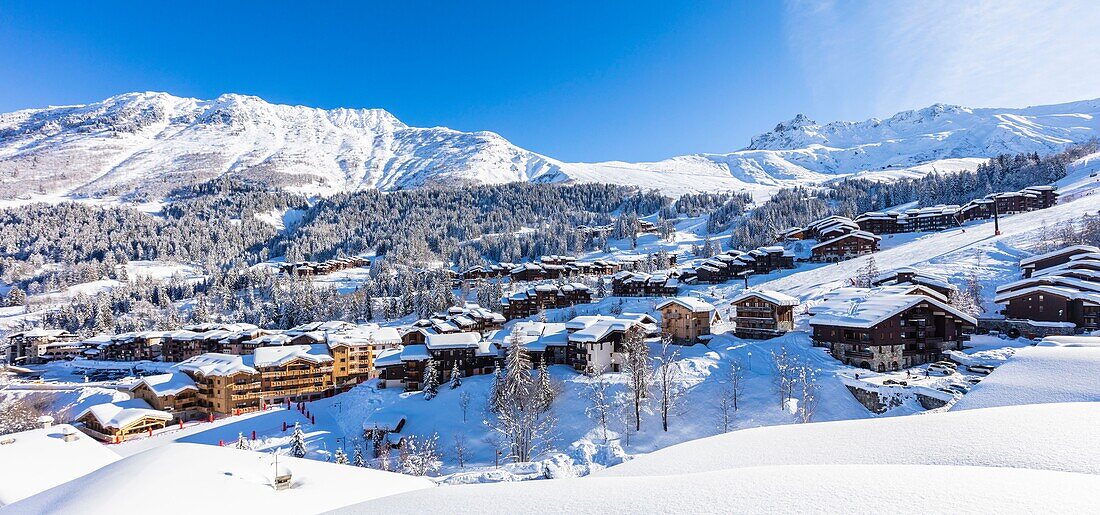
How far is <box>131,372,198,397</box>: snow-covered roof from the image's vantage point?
51.4 m

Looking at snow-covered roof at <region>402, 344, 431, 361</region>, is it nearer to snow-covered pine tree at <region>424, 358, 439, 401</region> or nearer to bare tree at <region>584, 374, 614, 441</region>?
snow-covered pine tree at <region>424, 358, 439, 401</region>

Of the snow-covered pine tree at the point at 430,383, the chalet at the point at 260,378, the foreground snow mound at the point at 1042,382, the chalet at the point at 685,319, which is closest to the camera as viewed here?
the foreground snow mound at the point at 1042,382

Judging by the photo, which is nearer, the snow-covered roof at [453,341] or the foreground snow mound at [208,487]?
the foreground snow mound at [208,487]

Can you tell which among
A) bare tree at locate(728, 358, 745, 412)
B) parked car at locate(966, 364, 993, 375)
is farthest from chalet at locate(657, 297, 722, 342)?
parked car at locate(966, 364, 993, 375)

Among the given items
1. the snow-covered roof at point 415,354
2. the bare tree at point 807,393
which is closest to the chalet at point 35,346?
the snow-covered roof at point 415,354

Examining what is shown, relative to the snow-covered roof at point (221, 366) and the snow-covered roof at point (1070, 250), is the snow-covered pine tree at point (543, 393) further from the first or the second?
the snow-covered roof at point (1070, 250)

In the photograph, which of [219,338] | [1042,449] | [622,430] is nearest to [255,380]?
[219,338]

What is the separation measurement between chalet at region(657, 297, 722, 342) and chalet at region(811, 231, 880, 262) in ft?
158

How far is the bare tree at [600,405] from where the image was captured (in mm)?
34750

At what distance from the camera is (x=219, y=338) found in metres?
76.4

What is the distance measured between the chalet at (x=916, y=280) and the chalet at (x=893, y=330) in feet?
35.4

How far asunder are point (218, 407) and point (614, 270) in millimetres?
82593

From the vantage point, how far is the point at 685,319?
4759 centimetres

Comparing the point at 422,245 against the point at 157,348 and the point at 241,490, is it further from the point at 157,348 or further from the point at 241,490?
the point at 241,490
